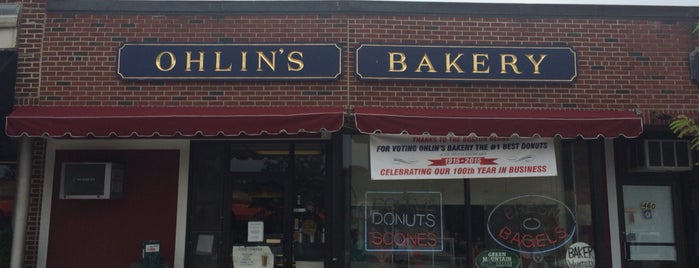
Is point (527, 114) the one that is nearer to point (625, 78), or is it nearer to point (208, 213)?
point (625, 78)

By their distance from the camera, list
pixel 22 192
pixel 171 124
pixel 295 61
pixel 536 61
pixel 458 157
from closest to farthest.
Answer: pixel 171 124 < pixel 458 157 < pixel 22 192 < pixel 295 61 < pixel 536 61

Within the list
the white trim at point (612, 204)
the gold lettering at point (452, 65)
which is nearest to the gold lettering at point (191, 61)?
the gold lettering at point (452, 65)

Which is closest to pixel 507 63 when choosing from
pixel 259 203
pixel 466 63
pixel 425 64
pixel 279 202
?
pixel 466 63

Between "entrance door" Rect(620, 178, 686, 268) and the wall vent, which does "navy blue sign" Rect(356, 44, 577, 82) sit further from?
the wall vent

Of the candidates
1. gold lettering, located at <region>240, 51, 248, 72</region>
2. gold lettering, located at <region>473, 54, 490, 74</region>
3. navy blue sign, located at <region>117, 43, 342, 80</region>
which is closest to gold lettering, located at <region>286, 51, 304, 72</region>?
navy blue sign, located at <region>117, 43, 342, 80</region>

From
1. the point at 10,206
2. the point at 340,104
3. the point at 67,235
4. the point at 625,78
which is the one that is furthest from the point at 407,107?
the point at 10,206

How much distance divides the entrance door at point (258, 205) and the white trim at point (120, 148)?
0.35ft

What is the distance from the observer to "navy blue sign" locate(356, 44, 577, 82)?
24.2 ft

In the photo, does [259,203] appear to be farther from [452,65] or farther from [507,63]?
[507,63]

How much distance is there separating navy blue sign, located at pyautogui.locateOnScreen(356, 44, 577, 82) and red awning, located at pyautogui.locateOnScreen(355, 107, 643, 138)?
2.58 ft

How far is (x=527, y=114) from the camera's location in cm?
696

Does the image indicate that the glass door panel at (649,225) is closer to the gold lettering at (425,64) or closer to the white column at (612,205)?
the white column at (612,205)

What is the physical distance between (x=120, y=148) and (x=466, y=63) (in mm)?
4729

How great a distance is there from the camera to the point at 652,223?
8148 mm
